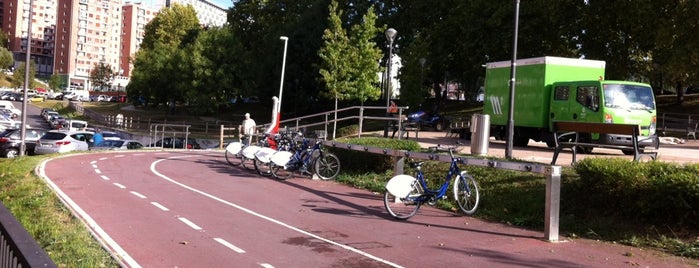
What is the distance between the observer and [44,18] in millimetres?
175125

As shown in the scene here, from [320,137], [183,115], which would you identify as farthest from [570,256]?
[183,115]

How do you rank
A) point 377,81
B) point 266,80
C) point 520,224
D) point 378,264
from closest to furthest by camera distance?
point 378,264
point 520,224
point 377,81
point 266,80

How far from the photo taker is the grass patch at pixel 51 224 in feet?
21.5

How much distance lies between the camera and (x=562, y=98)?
65.8 feet

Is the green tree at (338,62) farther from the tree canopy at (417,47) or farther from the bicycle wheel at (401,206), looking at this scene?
the bicycle wheel at (401,206)

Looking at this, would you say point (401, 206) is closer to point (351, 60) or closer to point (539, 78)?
point (539, 78)

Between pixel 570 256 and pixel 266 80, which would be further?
pixel 266 80

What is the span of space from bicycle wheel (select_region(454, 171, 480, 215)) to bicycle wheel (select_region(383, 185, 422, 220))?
722mm

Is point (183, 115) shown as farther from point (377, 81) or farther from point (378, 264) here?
point (378, 264)

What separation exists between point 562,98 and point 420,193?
11855 millimetres

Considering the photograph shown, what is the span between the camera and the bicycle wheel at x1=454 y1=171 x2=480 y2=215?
997 centimetres

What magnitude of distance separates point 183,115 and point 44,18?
129 meters

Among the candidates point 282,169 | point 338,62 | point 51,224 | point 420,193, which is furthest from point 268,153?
point 338,62

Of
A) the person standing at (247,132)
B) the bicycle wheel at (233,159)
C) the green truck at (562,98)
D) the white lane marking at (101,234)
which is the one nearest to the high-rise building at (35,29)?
the person standing at (247,132)
